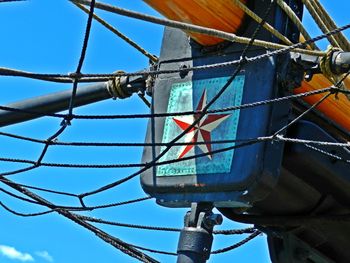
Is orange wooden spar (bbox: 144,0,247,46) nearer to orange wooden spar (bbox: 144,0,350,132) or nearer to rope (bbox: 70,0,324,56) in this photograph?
orange wooden spar (bbox: 144,0,350,132)

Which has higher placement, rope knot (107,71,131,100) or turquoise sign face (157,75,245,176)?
rope knot (107,71,131,100)

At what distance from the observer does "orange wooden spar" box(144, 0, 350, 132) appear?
5176 mm

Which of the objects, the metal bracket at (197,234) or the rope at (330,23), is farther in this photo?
the rope at (330,23)

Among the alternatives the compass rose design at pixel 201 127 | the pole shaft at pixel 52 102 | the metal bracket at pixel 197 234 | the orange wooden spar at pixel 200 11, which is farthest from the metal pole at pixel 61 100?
the metal bracket at pixel 197 234

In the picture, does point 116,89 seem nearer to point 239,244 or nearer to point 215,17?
point 215,17

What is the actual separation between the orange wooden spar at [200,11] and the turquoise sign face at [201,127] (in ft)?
1.28

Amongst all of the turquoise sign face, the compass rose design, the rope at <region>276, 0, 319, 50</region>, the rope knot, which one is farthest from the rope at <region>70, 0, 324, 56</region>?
the rope knot

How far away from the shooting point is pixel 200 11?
5.20 meters

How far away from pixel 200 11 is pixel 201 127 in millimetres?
750

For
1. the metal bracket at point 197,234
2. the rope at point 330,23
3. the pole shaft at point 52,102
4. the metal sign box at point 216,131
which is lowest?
the metal bracket at point 197,234

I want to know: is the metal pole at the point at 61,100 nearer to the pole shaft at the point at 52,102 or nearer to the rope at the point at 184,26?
the pole shaft at the point at 52,102

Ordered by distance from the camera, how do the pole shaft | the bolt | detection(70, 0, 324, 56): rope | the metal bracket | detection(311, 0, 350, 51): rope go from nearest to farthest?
detection(70, 0, 324, 56): rope → the metal bracket → the bolt → detection(311, 0, 350, 51): rope → the pole shaft

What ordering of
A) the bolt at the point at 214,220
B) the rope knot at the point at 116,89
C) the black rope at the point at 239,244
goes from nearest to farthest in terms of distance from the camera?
the bolt at the point at 214,220 → the rope knot at the point at 116,89 → the black rope at the point at 239,244

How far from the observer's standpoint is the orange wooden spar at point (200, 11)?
5164mm
